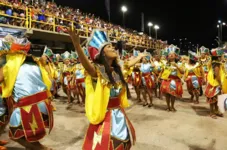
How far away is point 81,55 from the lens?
239 centimetres

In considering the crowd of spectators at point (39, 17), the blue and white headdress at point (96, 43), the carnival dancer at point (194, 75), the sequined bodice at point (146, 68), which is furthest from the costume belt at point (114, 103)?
the crowd of spectators at point (39, 17)

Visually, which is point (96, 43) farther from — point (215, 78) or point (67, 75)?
point (67, 75)

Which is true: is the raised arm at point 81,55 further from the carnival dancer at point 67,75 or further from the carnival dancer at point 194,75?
the carnival dancer at point 67,75

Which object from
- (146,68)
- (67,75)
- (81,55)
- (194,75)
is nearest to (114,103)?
(81,55)

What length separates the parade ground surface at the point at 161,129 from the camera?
486 cm

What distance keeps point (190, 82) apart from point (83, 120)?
454 cm

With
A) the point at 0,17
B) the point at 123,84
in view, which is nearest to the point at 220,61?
the point at 123,84

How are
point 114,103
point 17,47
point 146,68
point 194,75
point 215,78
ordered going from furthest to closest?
point 194,75, point 146,68, point 215,78, point 17,47, point 114,103

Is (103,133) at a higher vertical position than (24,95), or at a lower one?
lower

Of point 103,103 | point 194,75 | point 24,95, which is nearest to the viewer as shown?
point 103,103

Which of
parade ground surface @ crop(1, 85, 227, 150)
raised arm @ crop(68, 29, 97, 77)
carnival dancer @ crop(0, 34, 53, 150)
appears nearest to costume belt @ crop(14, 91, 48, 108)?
carnival dancer @ crop(0, 34, 53, 150)

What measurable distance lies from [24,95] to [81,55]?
1.61m

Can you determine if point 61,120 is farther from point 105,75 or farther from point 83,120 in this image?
point 105,75

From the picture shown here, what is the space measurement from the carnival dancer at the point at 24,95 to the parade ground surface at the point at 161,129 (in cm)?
135
